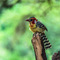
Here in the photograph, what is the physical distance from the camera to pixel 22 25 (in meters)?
2.39

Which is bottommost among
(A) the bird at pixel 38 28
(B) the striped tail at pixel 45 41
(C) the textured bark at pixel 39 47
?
(C) the textured bark at pixel 39 47

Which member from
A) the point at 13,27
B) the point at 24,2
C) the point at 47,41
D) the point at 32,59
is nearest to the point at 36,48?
the point at 47,41

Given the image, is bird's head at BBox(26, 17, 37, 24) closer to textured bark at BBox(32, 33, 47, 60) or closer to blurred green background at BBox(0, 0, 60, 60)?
blurred green background at BBox(0, 0, 60, 60)

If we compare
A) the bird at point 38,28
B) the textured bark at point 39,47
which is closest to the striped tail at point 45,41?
the bird at point 38,28

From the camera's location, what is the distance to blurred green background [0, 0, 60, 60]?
229 centimetres

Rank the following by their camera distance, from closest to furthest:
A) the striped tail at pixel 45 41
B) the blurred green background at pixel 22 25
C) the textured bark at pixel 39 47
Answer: the textured bark at pixel 39 47, the striped tail at pixel 45 41, the blurred green background at pixel 22 25

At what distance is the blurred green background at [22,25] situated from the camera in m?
2.29

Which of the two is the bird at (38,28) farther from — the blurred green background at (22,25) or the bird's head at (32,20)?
the blurred green background at (22,25)

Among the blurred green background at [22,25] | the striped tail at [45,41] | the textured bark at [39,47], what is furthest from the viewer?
the blurred green background at [22,25]

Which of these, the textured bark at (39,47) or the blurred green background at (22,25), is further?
the blurred green background at (22,25)

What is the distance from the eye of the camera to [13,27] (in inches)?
94.4

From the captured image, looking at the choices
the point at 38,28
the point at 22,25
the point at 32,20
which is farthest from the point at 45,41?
the point at 22,25

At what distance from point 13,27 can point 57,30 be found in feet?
1.84

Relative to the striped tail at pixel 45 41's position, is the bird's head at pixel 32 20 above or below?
above
